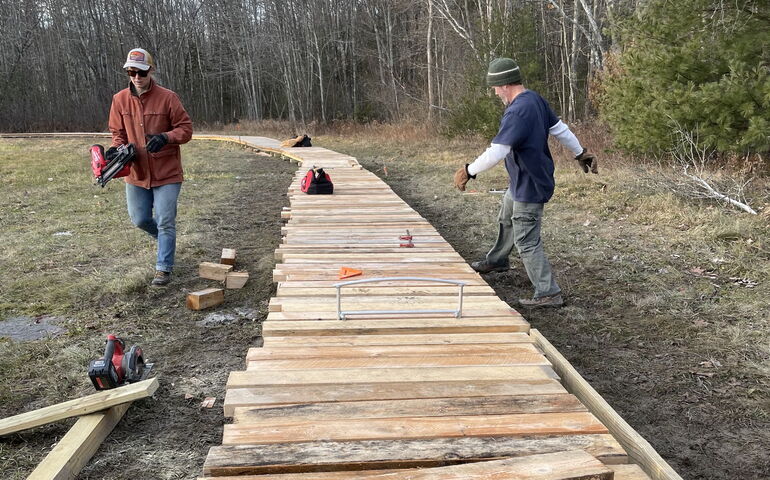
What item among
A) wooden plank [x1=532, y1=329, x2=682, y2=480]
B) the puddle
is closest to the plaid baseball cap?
the puddle

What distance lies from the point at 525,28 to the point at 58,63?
33296 millimetres

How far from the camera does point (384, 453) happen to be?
2.27 meters

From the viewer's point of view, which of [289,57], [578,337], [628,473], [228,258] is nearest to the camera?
[628,473]

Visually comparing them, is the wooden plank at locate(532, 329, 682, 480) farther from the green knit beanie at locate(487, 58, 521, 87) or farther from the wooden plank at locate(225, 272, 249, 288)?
the wooden plank at locate(225, 272, 249, 288)

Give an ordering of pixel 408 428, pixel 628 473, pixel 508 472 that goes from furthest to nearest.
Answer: pixel 408 428, pixel 628 473, pixel 508 472

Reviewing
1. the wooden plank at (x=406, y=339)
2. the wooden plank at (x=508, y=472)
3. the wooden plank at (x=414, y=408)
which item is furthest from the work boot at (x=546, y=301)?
the wooden plank at (x=508, y=472)

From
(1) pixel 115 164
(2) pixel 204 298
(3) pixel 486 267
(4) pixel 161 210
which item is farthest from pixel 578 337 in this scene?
(1) pixel 115 164

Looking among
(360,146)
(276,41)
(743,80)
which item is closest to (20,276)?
(743,80)

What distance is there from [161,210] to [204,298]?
1.12 meters

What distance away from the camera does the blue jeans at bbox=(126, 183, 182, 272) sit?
5.78 metres

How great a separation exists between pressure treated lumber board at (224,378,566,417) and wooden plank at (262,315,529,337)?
70 cm

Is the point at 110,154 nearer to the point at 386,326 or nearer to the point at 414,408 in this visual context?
the point at 386,326

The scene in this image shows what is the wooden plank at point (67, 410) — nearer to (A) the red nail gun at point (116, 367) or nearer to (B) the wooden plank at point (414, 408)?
(A) the red nail gun at point (116, 367)

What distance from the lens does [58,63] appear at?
126 ft
